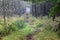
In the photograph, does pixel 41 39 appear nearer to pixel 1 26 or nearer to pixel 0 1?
pixel 1 26

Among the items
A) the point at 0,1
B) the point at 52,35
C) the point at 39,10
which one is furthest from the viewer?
the point at 39,10

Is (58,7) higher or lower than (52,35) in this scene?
higher

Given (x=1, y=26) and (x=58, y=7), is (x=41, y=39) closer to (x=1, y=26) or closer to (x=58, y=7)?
(x=58, y=7)

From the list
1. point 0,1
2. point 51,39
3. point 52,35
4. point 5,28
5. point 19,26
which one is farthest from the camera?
point 19,26

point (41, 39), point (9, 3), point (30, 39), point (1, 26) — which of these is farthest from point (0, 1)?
point (41, 39)

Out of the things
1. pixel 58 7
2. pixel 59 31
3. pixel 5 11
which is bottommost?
pixel 59 31

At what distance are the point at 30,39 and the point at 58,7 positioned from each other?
2.56 meters

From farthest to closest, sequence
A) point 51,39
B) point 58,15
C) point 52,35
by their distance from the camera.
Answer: point 58,15
point 52,35
point 51,39

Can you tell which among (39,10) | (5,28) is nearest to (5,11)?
(5,28)

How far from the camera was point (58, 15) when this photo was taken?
9188 millimetres

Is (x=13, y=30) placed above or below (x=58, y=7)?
below

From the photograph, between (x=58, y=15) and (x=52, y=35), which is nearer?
(x=52, y=35)

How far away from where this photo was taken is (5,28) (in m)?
10.2

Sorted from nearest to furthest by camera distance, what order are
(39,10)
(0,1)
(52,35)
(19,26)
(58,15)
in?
(52,35) → (58,15) → (0,1) → (19,26) → (39,10)
